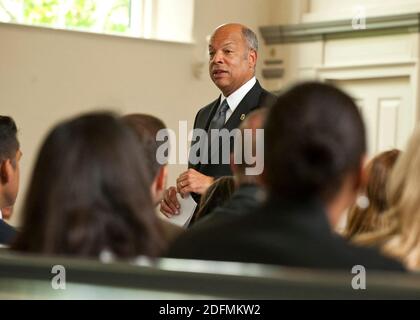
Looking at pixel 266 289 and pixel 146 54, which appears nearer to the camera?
pixel 266 289

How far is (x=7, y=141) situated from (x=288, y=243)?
2.31 meters

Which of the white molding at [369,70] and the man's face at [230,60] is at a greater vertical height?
the white molding at [369,70]

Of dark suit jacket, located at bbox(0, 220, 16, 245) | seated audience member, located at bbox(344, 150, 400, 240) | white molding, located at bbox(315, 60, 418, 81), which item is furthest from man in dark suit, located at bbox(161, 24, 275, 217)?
white molding, located at bbox(315, 60, 418, 81)

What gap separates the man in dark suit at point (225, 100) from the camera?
164 inches

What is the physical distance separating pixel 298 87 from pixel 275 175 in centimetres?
19

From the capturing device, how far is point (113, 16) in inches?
341

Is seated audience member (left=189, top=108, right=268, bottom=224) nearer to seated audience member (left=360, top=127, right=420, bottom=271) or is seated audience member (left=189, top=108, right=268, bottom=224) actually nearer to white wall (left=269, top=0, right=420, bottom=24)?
seated audience member (left=360, top=127, right=420, bottom=271)

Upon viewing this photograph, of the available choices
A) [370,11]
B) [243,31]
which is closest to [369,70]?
[370,11]

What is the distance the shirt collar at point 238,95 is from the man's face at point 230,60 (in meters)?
0.04

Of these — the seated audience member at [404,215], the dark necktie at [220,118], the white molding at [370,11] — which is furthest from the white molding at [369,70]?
the seated audience member at [404,215]

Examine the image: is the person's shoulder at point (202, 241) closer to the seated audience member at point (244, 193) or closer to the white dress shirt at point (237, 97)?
the seated audience member at point (244, 193)


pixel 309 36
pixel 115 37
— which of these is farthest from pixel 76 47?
pixel 309 36
